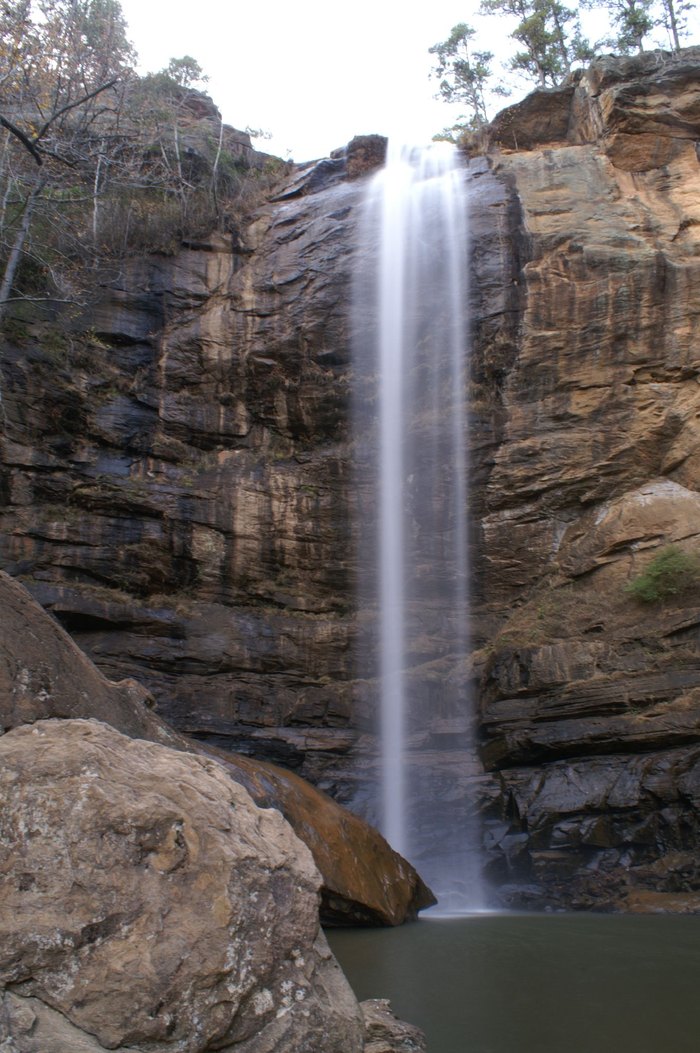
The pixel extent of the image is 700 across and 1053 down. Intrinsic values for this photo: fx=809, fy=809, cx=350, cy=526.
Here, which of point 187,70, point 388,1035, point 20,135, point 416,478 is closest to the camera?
point 388,1035

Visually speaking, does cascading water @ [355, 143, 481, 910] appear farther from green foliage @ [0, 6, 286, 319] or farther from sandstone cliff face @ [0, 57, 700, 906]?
green foliage @ [0, 6, 286, 319]

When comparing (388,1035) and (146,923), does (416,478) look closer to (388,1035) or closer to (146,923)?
(388,1035)

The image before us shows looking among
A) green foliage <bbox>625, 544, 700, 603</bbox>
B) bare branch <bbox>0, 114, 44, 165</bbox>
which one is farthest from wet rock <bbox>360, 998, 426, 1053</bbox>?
green foliage <bbox>625, 544, 700, 603</bbox>

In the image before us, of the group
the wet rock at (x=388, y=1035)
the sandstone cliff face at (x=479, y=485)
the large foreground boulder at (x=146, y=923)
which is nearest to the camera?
the large foreground boulder at (x=146, y=923)

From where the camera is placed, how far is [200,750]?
8219mm

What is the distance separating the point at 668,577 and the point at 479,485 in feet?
13.0

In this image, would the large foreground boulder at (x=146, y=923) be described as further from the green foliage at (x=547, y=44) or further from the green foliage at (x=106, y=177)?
the green foliage at (x=547, y=44)

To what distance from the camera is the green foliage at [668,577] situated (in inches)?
504

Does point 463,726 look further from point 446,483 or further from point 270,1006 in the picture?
point 270,1006

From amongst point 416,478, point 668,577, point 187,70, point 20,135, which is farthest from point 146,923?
point 187,70

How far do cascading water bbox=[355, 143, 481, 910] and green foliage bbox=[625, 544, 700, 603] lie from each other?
3.34 meters

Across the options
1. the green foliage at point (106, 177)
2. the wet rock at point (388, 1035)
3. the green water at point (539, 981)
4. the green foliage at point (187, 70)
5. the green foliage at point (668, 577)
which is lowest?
the green water at point (539, 981)

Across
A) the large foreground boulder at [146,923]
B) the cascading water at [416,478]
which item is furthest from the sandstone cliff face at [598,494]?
the large foreground boulder at [146,923]

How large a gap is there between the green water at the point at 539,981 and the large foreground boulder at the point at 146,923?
1605 mm
